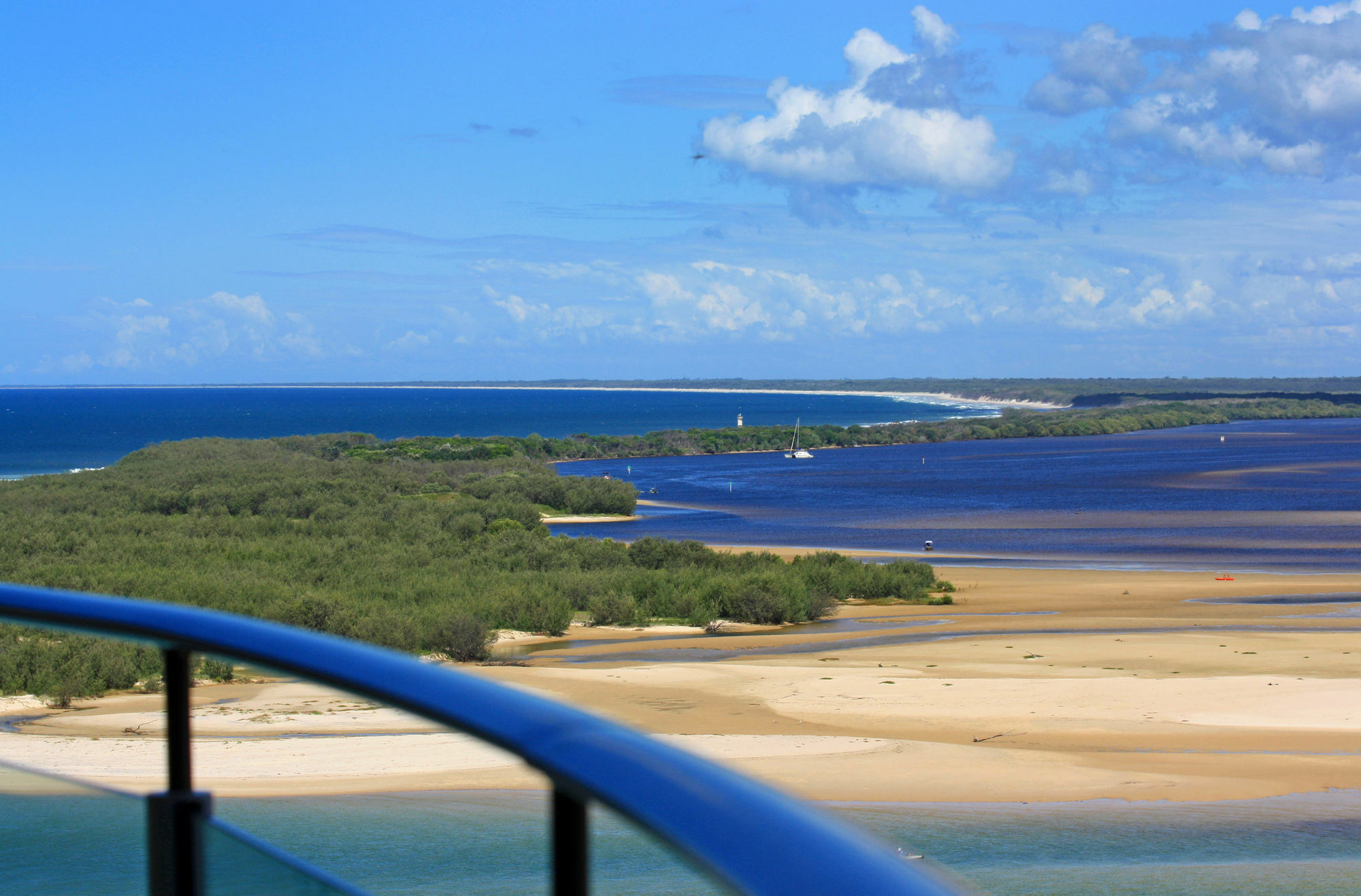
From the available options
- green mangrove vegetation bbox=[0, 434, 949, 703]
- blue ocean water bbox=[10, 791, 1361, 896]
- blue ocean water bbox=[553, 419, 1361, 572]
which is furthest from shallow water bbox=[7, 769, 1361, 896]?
blue ocean water bbox=[553, 419, 1361, 572]

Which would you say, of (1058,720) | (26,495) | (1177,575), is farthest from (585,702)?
(26,495)

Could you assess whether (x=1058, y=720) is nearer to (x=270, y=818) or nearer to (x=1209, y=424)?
(x=270, y=818)

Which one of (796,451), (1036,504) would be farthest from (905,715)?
(796,451)

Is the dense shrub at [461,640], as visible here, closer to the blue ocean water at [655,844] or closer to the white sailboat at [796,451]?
the blue ocean water at [655,844]

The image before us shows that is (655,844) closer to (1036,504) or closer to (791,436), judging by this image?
(1036,504)

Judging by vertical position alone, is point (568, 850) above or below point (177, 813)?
above

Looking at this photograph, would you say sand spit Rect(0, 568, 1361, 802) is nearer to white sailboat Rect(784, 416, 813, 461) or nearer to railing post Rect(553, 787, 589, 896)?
railing post Rect(553, 787, 589, 896)
